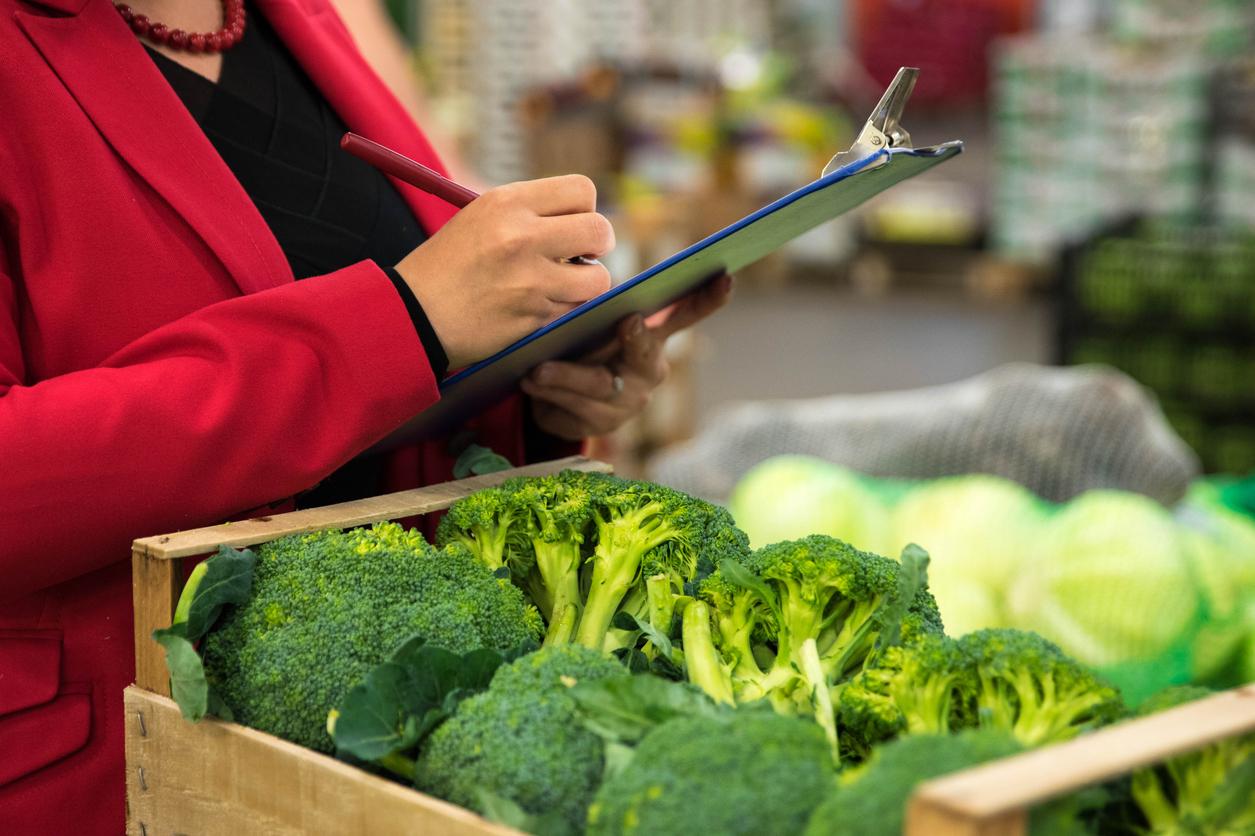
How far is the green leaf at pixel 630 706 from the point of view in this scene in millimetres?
869

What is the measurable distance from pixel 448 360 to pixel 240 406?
0.58ft

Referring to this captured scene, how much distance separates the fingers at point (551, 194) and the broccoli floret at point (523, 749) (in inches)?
15.5

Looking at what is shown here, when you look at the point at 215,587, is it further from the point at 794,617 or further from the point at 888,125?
the point at 888,125

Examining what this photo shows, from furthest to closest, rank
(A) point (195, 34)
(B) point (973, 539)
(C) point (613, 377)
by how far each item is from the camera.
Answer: (B) point (973, 539)
(C) point (613, 377)
(A) point (195, 34)

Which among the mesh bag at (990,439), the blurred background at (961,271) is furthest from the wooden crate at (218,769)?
the mesh bag at (990,439)

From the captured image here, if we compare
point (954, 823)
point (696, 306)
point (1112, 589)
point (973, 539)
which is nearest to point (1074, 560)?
point (1112, 589)

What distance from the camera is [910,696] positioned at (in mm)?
887

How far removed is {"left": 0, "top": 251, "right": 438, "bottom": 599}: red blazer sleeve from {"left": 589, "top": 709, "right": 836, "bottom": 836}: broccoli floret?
0.39 metres

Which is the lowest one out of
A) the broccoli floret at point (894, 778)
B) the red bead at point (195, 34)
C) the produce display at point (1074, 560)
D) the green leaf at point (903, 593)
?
the produce display at point (1074, 560)

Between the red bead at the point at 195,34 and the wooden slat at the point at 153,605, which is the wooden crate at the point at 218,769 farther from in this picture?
the red bead at the point at 195,34

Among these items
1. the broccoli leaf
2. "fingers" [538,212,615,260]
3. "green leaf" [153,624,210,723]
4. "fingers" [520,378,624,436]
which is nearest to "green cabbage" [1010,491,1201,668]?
"fingers" [520,378,624,436]

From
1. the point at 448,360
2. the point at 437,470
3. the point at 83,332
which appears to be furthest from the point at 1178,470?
the point at 83,332

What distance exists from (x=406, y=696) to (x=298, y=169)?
2.08ft

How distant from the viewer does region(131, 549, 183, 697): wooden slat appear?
3.24 ft
